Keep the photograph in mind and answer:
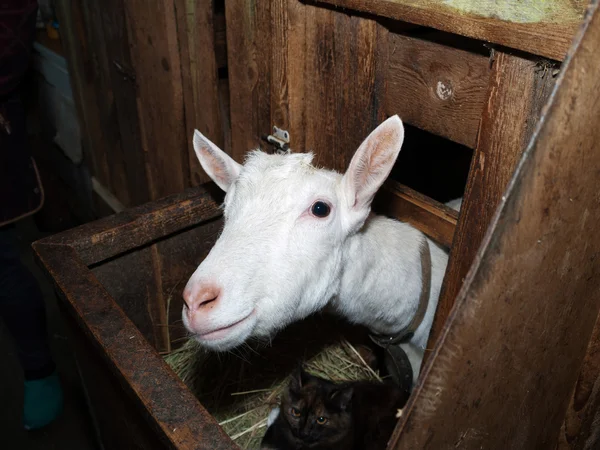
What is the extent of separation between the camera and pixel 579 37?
90 centimetres

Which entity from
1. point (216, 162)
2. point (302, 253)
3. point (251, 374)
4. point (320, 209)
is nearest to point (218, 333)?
point (302, 253)

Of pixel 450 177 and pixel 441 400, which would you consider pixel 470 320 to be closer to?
pixel 441 400

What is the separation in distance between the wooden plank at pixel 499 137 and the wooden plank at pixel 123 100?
3.10 m

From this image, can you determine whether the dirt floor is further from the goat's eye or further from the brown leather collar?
the goat's eye

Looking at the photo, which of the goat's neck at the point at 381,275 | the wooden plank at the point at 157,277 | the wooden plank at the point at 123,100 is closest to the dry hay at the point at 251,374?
the wooden plank at the point at 157,277

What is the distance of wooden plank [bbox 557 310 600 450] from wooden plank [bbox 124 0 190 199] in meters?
2.88

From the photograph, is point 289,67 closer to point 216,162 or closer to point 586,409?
point 216,162

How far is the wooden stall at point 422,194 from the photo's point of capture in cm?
107

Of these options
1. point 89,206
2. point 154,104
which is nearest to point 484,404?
point 154,104

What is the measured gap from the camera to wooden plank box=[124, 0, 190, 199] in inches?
135

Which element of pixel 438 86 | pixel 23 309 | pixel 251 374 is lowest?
pixel 251 374

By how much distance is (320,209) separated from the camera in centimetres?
207

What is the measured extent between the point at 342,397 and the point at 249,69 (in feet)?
5.71

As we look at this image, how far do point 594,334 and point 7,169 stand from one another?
3179 mm
